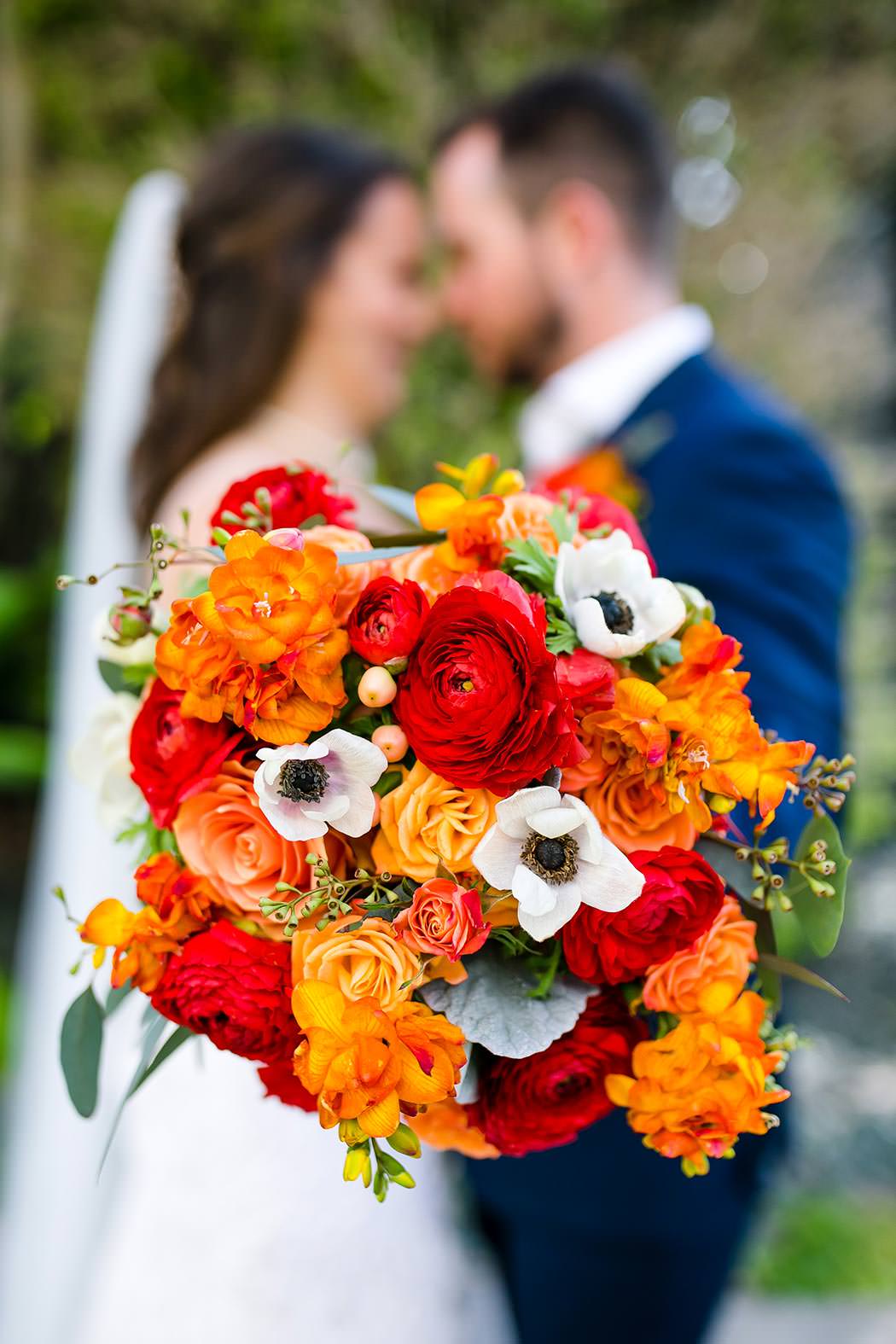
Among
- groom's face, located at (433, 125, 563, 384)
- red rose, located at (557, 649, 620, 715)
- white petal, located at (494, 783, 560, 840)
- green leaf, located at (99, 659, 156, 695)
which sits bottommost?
white petal, located at (494, 783, 560, 840)

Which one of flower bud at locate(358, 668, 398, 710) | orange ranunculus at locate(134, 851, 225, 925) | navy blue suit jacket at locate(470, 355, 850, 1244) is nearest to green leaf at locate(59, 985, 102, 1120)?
orange ranunculus at locate(134, 851, 225, 925)

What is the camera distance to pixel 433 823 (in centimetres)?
76

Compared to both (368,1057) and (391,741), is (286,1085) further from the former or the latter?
(391,741)

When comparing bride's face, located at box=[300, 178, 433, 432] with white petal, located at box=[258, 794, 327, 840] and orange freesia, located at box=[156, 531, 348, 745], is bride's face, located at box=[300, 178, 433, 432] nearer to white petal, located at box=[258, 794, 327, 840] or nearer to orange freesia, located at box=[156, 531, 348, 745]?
orange freesia, located at box=[156, 531, 348, 745]

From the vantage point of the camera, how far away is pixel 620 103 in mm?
2393

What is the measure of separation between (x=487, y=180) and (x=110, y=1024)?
84.2 inches

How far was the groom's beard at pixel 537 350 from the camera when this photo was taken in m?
2.43

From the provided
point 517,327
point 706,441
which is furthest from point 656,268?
point 706,441

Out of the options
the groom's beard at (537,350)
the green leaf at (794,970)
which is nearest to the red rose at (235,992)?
the green leaf at (794,970)

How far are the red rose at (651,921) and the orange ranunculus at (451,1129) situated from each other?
21cm

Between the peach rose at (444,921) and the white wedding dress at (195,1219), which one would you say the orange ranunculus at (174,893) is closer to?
the peach rose at (444,921)

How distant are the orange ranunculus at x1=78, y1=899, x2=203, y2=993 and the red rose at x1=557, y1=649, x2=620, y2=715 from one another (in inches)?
15.5

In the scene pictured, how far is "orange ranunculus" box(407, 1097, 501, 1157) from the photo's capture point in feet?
2.96

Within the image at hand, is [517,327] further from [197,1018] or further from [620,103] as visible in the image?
[197,1018]
